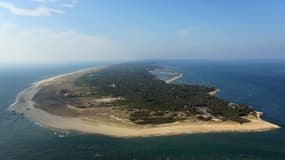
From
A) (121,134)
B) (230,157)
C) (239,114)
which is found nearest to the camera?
(230,157)

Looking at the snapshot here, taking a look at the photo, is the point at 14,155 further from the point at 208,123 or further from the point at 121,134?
the point at 208,123

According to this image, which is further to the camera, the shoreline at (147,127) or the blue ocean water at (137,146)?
the shoreline at (147,127)

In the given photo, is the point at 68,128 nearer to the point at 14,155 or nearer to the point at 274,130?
the point at 14,155

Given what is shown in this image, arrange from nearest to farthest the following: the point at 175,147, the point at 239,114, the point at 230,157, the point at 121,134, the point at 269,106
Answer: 1. the point at 230,157
2. the point at 175,147
3. the point at 121,134
4. the point at 239,114
5. the point at 269,106

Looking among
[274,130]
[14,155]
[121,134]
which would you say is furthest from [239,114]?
[14,155]

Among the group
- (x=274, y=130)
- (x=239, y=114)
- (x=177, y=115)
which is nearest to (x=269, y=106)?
(x=239, y=114)

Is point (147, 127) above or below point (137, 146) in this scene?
above

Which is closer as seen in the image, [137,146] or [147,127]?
[137,146]

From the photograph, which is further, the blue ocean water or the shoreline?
the shoreline

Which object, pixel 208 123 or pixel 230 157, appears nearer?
pixel 230 157
